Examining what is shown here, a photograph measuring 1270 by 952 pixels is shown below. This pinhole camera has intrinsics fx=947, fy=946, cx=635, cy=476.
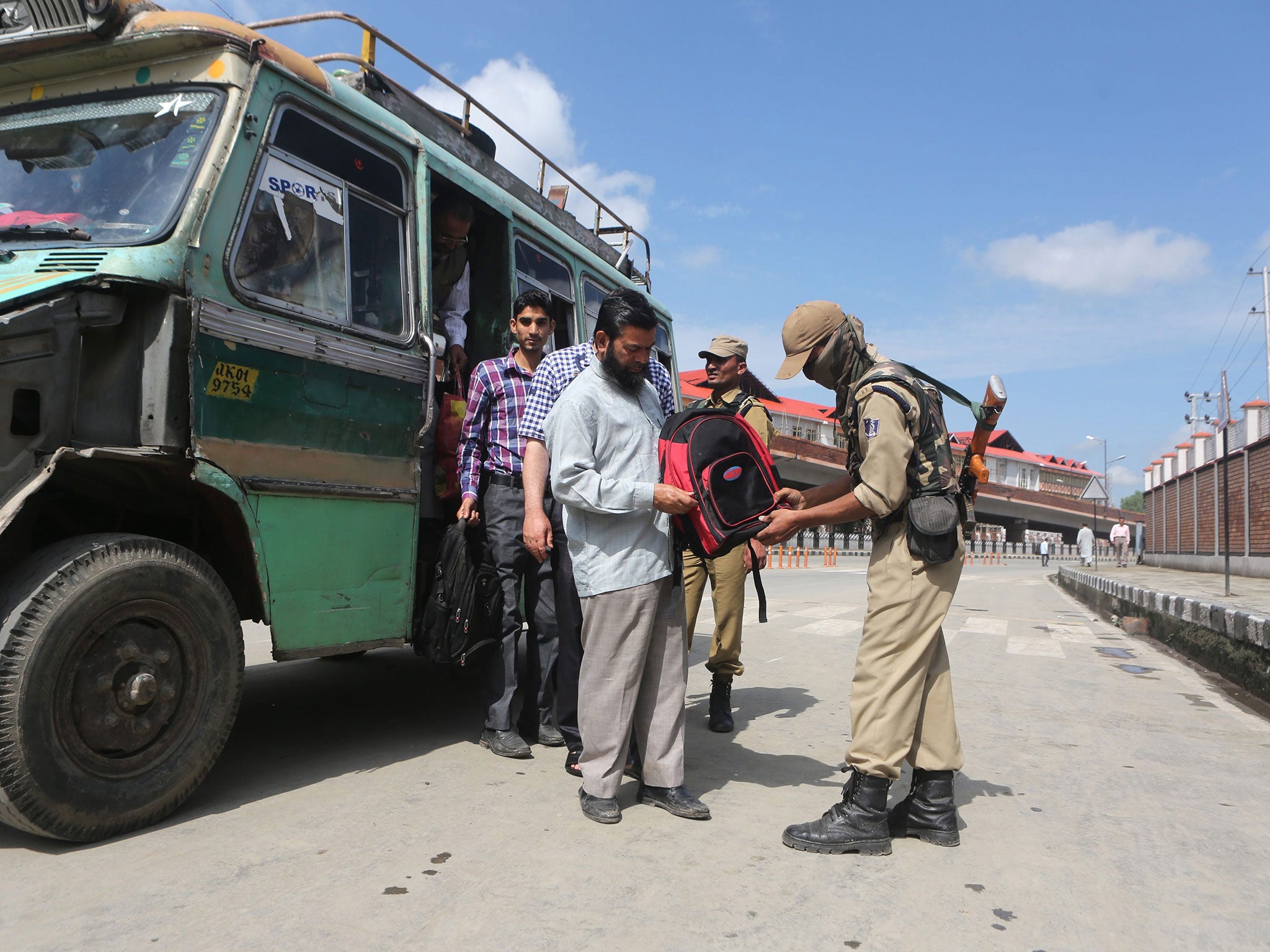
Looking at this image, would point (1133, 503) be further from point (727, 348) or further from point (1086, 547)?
point (727, 348)

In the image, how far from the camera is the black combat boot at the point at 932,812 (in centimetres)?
336

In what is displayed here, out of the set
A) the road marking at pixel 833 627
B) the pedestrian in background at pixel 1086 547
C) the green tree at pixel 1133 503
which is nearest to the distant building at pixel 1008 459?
the pedestrian in background at pixel 1086 547

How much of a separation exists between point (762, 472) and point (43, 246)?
2639 mm

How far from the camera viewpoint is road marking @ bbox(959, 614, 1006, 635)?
36.6 ft

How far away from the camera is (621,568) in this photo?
3.55m

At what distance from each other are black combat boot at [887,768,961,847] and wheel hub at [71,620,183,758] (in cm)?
255

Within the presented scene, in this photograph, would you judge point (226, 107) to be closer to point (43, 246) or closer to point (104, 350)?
point (43, 246)

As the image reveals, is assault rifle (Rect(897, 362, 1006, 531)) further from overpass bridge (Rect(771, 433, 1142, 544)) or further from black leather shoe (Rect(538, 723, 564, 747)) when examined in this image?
overpass bridge (Rect(771, 433, 1142, 544))

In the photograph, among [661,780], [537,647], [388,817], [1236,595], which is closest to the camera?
[388,817]

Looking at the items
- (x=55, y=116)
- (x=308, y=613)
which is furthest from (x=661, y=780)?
(x=55, y=116)

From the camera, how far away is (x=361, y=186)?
4.14 meters

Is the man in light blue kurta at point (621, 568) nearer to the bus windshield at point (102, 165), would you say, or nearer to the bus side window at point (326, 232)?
the bus side window at point (326, 232)

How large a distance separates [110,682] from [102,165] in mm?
1893

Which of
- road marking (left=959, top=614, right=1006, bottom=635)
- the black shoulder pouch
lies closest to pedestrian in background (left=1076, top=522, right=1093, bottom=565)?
road marking (left=959, top=614, right=1006, bottom=635)
